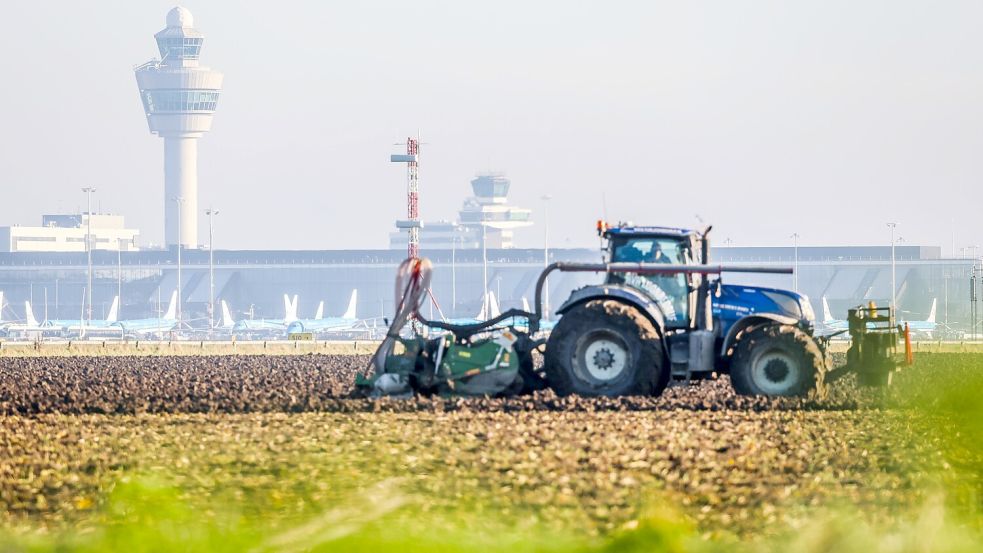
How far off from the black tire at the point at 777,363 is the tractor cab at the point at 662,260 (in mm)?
1136

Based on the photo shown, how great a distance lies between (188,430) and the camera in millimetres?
19172

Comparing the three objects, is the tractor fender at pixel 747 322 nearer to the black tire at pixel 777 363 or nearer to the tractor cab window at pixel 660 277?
the black tire at pixel 777 363

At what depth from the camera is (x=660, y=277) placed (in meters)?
24.5

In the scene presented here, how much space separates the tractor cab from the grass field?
1481mm

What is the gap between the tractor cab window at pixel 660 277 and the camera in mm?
24438

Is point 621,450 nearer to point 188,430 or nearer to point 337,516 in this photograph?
point 188,430

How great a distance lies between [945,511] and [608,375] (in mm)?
21457

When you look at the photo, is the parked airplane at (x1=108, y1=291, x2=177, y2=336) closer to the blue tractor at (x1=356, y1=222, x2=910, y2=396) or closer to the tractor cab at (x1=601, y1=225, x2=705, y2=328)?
the blue tractor at (x1=356, y1=222, x2=910, y2=396)

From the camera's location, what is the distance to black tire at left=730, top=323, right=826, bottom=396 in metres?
23.4

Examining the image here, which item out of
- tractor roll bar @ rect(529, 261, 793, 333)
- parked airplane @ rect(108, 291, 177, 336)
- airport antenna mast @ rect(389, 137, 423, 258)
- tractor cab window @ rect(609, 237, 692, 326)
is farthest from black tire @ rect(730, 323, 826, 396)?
parked airplane @ rect(108, 291, 177, 336)

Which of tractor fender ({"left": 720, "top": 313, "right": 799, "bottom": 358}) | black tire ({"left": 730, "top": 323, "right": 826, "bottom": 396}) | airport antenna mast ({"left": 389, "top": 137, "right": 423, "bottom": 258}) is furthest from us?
airport antenna mast ({"left": 389, "top": 137, "right": 423, "bottom": 258})

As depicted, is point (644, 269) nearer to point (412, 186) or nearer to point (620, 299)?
point (620, 299)

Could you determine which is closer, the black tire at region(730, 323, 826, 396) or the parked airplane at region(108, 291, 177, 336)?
the black tire at region(730, 323, 826, 396)

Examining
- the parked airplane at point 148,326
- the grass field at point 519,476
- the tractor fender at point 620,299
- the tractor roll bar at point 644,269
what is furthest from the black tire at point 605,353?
the parked airplane at point 148,326
